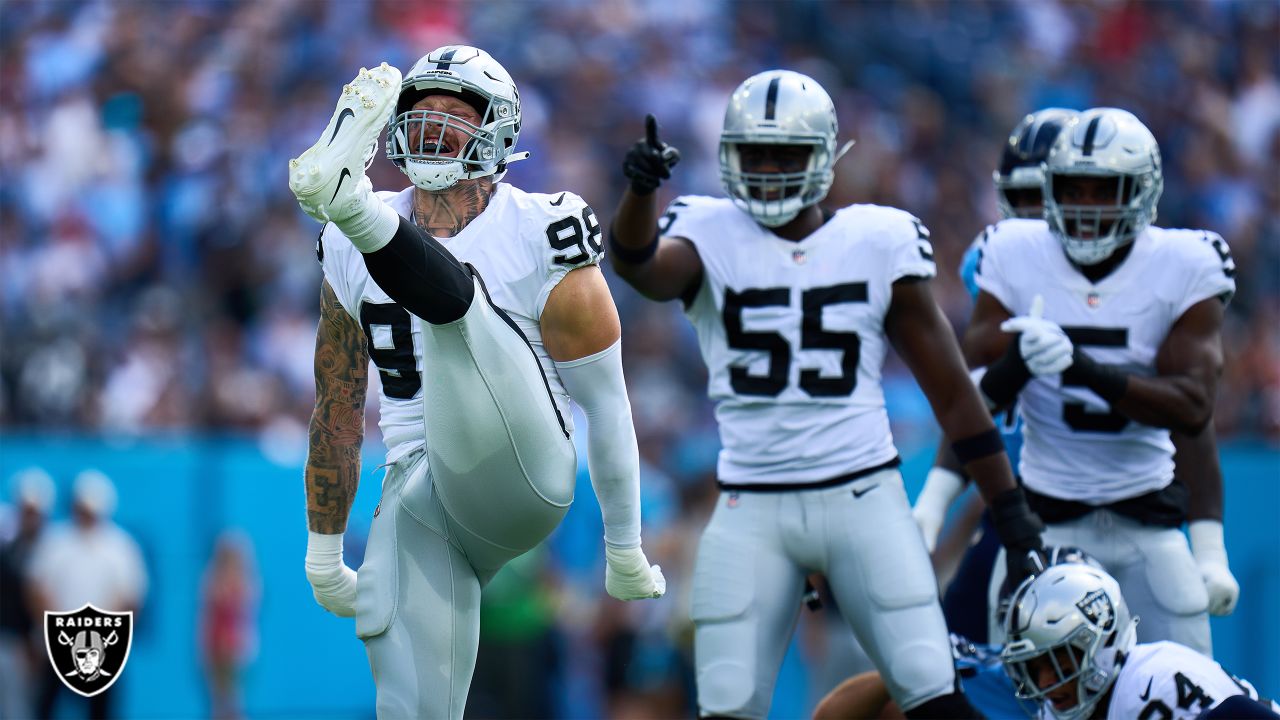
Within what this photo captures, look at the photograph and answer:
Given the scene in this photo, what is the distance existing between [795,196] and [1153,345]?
3.95 ft

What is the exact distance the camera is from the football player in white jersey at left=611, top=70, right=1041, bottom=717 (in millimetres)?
4586

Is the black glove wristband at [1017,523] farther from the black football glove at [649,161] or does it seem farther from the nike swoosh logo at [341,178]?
the nike swoosh logo at [341,178]

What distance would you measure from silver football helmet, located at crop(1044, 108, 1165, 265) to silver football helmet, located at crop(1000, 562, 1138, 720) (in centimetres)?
108

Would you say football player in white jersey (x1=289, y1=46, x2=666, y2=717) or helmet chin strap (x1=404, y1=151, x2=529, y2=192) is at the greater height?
helmet chin strap (x1=404, y1=151, x2=529, y2=192)

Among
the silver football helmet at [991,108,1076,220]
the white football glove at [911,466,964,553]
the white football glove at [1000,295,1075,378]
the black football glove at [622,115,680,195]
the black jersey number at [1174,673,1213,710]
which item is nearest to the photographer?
the black jersey number at [1174,673,1213,710]

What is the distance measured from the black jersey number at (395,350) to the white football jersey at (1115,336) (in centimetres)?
211

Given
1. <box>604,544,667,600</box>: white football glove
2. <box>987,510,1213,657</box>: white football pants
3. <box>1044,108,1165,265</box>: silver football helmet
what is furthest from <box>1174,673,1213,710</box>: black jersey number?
<box>1044,108,1165,265</box>: silver football helmet

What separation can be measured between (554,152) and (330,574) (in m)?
7.51

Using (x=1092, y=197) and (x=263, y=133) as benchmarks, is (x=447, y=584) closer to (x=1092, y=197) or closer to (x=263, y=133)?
(x=1092, y=197)

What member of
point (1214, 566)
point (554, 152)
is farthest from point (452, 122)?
point (554, 152)

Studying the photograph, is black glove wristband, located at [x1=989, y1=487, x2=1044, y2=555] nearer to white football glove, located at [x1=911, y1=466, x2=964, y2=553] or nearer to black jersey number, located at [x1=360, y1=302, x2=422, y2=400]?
white football glove, located at [x1=911, y1=466, x2=964, y2=553]

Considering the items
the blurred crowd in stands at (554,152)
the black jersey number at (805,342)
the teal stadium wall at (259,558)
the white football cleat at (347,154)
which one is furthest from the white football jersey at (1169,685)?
the teal stadium wall at (259,558)

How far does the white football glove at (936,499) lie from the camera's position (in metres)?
5.35

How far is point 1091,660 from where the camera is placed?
4.41 m
